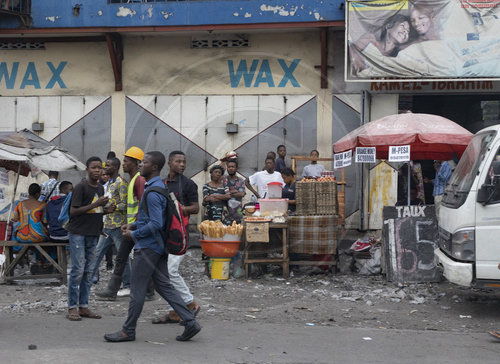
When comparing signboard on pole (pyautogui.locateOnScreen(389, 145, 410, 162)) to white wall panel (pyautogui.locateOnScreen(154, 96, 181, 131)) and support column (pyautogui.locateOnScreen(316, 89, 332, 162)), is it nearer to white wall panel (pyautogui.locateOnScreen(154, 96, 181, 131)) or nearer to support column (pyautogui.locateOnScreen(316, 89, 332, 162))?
support column (pyautogui.locateOnScreen(316, 89, 332, 162))

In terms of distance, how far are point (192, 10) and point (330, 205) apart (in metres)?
6.39

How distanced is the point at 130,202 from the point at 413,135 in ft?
14.3

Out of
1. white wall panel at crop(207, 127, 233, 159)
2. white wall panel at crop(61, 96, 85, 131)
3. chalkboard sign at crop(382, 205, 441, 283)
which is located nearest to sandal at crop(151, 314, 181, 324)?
chalkboard sign at crop(382, 205, 441, 283)

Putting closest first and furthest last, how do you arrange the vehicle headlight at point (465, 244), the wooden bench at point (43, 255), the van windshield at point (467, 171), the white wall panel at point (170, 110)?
1. the vehicle headlight at point (465, 244)
2. the van windshield at point (467, 171)
3. the wooden bench at point (43, 255)
4. the white wall panel at point (170, 110)

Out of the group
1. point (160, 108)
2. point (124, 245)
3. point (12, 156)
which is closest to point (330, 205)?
point (124, 245)

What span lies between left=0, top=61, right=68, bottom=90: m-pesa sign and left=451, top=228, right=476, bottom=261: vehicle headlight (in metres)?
10.8

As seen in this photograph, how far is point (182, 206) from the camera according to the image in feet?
28.0

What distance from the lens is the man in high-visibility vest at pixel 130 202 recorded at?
800 cm

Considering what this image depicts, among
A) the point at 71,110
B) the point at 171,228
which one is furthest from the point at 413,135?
the point at 71,110

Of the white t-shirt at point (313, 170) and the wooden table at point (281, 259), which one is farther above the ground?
the white t-shirt at point (313, 170)

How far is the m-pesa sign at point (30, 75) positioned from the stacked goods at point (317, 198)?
758cm

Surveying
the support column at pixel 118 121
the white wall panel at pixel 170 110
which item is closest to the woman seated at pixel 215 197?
the white wall panel at pixel 170 110

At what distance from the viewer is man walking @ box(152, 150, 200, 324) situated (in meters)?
7.16

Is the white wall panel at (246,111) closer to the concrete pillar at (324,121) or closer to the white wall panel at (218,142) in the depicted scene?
the white wall panel at (218,142)
